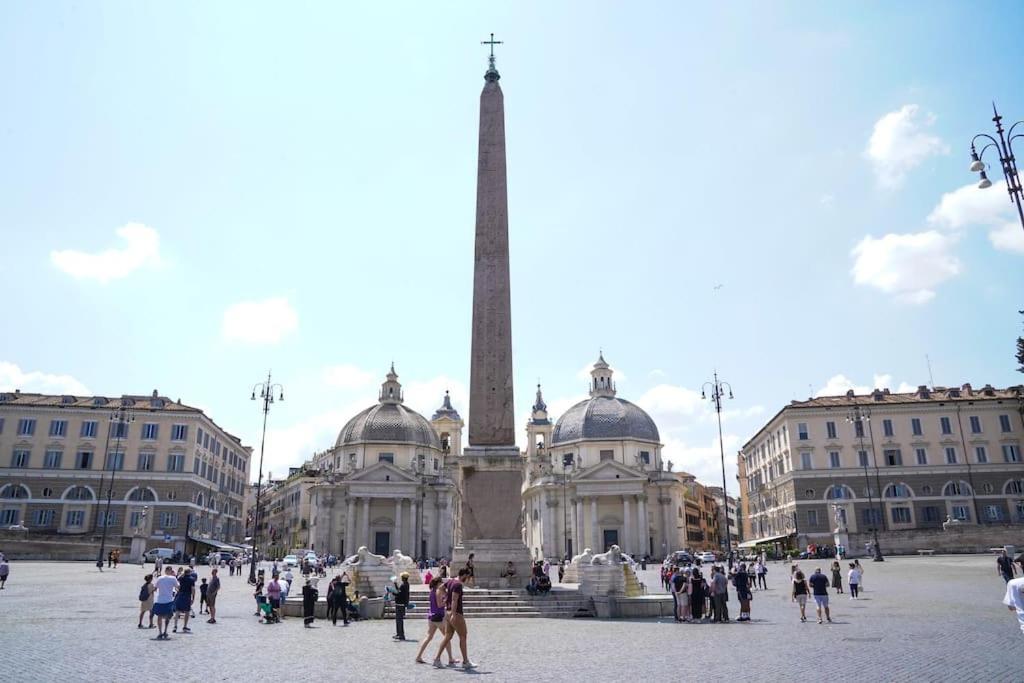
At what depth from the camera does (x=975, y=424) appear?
54562mm

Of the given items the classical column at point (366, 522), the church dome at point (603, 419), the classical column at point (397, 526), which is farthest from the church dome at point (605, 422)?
the classical column at point (366, 522)

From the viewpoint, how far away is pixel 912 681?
28.2 feet

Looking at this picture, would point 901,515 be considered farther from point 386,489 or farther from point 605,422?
point 386,489

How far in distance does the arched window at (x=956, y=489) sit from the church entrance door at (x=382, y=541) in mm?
46694

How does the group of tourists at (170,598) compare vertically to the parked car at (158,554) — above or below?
below

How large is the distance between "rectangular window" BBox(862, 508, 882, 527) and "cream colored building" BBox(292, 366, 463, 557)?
36810mm

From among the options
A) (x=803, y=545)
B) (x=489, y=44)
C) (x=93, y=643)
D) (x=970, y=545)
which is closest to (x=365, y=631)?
(x=93, y=643)

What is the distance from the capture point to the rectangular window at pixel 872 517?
5316 cm

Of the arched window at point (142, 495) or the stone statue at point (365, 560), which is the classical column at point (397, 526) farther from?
Answer: the stone statue at point (365, 560)

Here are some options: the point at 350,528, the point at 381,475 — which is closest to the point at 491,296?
the point at 381,475

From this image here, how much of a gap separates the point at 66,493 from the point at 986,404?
2667 inches

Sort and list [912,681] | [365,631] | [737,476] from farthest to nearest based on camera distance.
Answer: [737,476] → [365,631] → [912,681]

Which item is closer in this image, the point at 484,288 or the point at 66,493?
the point at 484,288

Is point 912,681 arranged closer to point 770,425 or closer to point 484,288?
point 484,288
